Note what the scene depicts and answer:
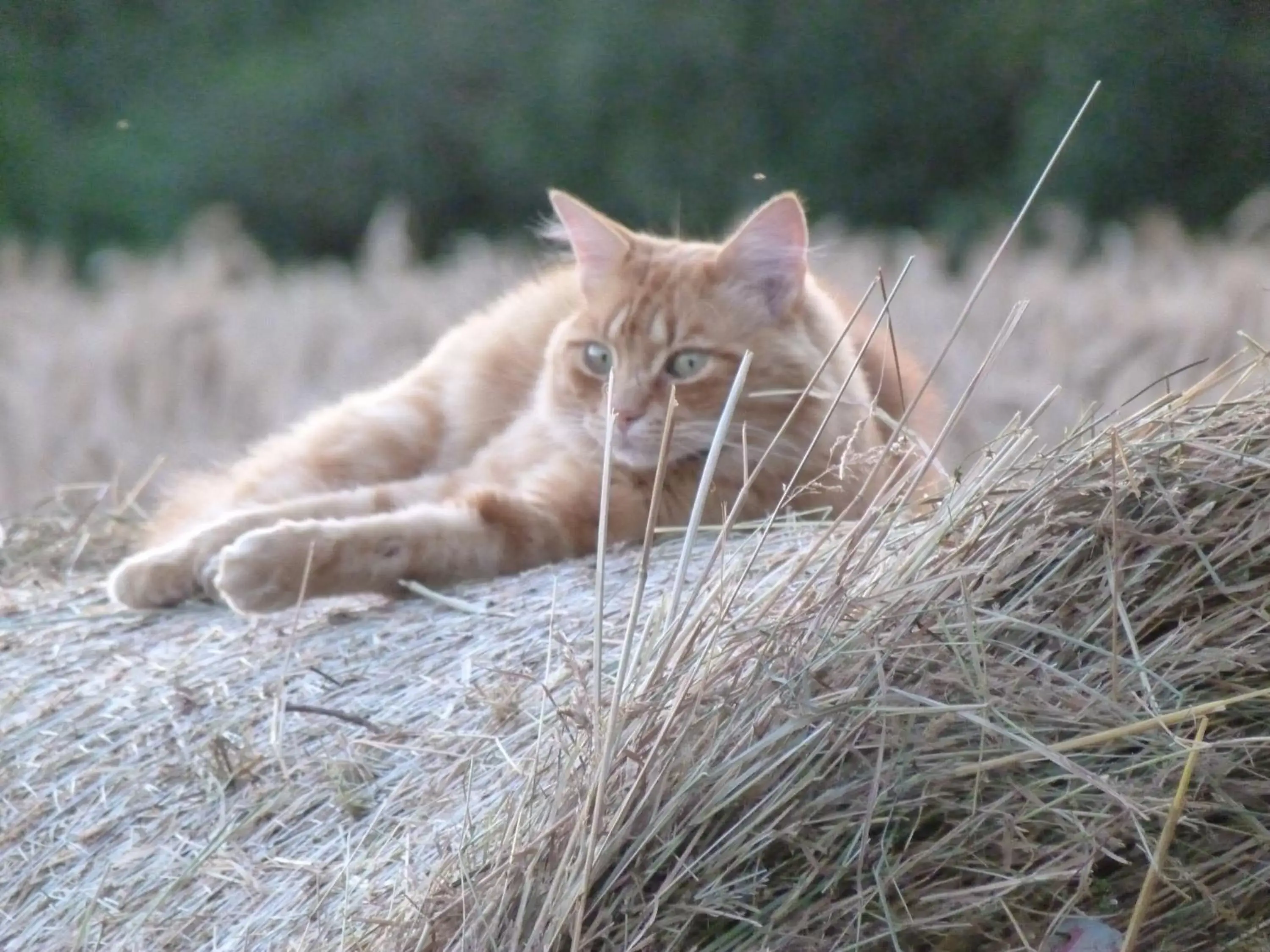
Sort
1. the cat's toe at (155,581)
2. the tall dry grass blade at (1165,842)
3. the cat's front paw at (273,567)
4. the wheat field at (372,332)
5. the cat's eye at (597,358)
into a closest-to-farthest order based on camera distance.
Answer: the tall dry grass blade at (1165,842), the cat's front paw at (273,567), the cat's toe at (155,581), the cat's eye at (597,358), the wheat field at (372,332)

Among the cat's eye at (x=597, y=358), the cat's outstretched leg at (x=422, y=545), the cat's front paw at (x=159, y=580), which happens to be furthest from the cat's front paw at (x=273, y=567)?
the cat's eye at (x=597, y=358)

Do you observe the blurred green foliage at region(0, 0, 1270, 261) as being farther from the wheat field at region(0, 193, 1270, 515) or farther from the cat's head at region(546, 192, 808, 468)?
the cat's head at region(546, 192, 808, 468)

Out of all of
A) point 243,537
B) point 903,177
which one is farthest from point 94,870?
point 903,177

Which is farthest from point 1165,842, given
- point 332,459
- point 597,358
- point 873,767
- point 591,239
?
point 332,459

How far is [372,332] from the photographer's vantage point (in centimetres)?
416

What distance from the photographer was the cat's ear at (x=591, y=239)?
2.18 m

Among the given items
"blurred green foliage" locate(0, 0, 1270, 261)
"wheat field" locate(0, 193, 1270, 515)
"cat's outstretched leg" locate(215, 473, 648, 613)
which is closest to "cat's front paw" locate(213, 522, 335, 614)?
"cat's outstretched leg" locate(215, 473, 648, 613)

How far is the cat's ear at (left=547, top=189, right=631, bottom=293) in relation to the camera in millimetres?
2184

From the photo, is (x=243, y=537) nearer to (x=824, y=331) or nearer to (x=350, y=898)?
(x=350, y=898)

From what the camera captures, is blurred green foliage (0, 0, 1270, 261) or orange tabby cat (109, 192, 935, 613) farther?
blurred green foliage (0, 0, 1270, 261)

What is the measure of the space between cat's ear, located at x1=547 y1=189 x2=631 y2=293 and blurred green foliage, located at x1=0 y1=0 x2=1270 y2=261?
2.94 metres

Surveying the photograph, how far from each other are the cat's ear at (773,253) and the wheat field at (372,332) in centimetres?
67

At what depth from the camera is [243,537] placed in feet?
5.84

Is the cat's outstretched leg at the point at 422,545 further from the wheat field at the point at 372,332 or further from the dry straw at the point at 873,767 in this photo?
the wheat field at the point at 372,332
